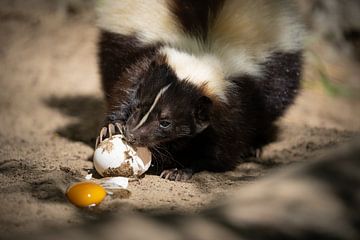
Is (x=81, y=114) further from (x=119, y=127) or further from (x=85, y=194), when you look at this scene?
(x=85, y=194)

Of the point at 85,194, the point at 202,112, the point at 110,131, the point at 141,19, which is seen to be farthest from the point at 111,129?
the point at 141,19

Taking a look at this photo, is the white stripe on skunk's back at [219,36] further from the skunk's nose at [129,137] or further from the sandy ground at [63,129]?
the sandy ground at [63,129]

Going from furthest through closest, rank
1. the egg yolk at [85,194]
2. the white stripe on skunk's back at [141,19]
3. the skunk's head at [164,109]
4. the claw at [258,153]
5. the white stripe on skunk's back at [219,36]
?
the claw at [258,153] → the white stripe on skunk's back at [141,19] → the white stripe on skunk's back at [219,36] → the skunk's head at [164,109] → the egg yolk at [85,194]

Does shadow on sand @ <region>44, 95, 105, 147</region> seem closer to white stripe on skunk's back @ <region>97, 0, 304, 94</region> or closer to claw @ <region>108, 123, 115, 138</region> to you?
claw @ <region>108, 123, 115, 138</region>

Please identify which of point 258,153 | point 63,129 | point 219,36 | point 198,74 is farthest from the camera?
point 63,129

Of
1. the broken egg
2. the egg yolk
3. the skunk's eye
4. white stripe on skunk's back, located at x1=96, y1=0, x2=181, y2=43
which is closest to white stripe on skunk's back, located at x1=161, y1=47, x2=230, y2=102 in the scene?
white stripe on skunk's back, located at x1=96, y1=0, x2=181, y2=43

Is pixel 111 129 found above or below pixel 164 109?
below

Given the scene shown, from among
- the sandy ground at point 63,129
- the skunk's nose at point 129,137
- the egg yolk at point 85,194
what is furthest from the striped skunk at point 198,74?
the egg yolk at point 85,194

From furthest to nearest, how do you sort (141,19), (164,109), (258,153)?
(258,153), (141,19), (164,109)
